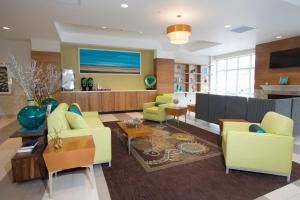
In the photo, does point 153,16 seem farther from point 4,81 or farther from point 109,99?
point 4,81

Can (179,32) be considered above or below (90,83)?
above

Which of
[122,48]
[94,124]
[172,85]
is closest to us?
[94,124]

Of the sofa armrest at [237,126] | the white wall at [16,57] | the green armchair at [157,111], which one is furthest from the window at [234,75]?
the white wall at [16,57]

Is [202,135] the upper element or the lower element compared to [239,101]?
lower

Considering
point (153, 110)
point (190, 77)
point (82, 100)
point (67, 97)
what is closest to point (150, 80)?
point (190, 77)

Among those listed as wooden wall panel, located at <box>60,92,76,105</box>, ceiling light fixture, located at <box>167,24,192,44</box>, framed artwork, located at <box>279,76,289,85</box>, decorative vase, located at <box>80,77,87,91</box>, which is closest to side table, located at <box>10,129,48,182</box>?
ceiling light fixture, located at <box>167,24,192,44</box>

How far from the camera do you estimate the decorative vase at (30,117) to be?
8.42 ft

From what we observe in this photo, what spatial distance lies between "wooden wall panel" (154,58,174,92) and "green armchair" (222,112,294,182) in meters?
5.74

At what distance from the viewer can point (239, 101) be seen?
4.32 m

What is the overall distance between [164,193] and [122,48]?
6473 mm

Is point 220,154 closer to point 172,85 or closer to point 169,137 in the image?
point 169,137

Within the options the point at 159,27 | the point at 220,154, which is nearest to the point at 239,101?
the point at 220,154

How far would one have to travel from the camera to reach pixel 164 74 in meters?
8.10

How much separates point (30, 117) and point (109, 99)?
4.59 m
